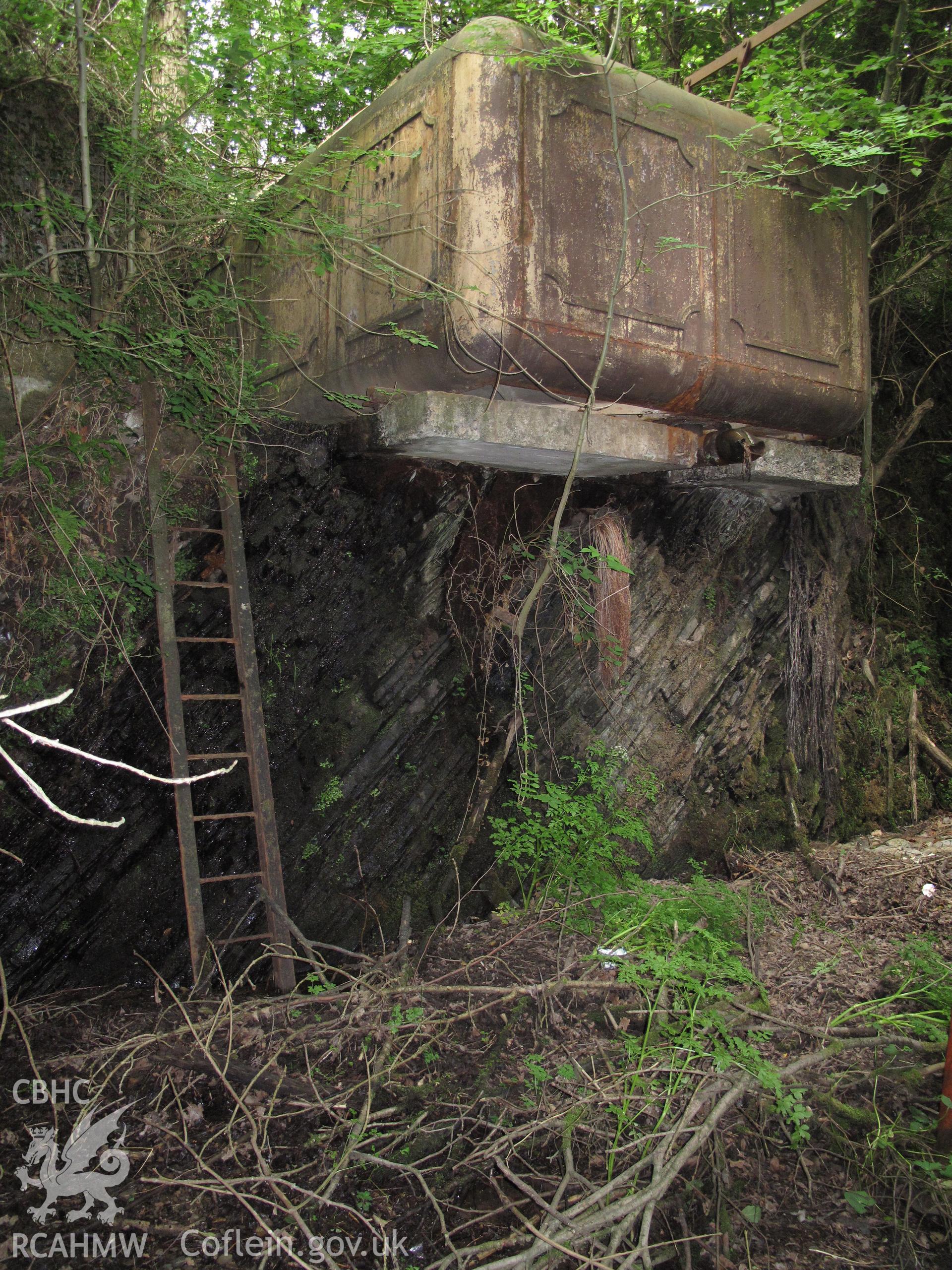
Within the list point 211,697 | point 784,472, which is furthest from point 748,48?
point 211,697

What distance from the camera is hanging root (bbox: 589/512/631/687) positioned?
5.55m

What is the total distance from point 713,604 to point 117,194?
4.75 metres

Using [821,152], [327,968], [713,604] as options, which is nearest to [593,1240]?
[327,968]

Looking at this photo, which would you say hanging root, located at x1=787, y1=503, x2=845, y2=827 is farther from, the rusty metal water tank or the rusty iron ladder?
the rusty iron ladder

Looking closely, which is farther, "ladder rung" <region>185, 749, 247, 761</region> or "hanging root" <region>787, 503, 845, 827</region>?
"hanging root" <region>787, 503, 845, 827</region>

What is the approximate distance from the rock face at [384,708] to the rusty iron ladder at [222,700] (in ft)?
0.61

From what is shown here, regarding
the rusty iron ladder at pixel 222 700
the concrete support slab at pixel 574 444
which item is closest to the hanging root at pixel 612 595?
the concrete support slab at pixel 574 444

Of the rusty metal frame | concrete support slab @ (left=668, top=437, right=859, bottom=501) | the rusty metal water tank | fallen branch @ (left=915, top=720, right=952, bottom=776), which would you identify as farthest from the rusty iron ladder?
fallen branch @ (left=915, top=720, right=952, bottom=776)

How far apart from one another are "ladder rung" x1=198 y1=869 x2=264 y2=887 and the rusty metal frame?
17.2ft

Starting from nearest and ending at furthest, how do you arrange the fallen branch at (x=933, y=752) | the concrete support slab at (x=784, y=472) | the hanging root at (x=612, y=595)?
the concrete support slab at (x=784, y=472) → the hanging root at (x=612, y=595) → the fallen branch at (x=933, y=752)

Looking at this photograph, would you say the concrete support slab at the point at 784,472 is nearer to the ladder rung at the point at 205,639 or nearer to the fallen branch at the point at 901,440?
the fallen branch at the point at 901,440

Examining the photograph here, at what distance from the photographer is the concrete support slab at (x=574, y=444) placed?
4316 mm

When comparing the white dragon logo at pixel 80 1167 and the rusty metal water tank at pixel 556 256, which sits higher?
the rusty metal water tank at pixel 556 256

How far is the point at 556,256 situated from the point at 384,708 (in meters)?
2.77
